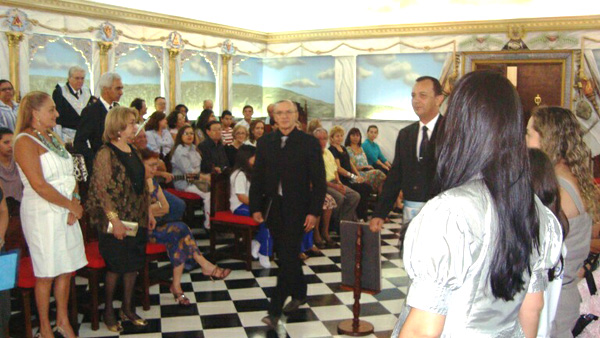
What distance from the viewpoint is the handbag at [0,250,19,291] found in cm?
262

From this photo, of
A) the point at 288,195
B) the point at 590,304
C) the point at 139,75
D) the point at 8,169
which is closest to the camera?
the point at 590,304

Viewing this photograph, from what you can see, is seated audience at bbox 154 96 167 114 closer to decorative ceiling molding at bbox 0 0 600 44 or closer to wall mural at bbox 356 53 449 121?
decorative ceiling molding at bbox 0 0 600 44

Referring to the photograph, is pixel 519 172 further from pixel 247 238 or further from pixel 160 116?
pixel 160 116

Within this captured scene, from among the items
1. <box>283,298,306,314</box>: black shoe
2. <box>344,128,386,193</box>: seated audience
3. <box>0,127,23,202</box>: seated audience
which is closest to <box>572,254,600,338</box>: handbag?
<box>283,298,306,314</box>: black shoe

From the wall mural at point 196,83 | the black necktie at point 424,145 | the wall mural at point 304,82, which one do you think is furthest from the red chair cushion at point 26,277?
the wall mural at point 304,82

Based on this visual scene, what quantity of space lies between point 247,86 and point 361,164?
4.80 metres

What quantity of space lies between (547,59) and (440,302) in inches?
432

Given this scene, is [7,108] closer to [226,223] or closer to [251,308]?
[226,223]

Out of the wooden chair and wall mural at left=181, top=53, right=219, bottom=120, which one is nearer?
the wooden chair

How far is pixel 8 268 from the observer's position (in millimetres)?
2639

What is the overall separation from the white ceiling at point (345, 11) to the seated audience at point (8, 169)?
578cm

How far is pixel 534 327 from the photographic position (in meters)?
1.73

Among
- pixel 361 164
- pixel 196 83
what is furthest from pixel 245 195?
pixel 196 83

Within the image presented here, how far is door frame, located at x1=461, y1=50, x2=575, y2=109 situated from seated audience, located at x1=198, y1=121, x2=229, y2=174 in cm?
590
